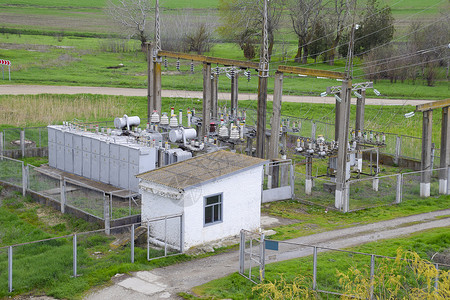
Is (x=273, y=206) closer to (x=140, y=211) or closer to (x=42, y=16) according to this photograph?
(x=140, y=211)

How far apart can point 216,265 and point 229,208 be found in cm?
268

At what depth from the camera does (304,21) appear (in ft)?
235

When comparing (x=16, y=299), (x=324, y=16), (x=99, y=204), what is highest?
(x=324, y=16)

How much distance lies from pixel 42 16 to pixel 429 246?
96127 mm

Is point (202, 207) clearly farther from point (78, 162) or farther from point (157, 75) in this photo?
point (157, 75)

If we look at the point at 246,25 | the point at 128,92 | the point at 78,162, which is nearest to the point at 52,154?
the point at 78,162

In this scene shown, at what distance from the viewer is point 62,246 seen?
20656mm

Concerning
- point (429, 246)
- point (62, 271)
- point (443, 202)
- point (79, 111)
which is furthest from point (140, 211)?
point (79, 111)

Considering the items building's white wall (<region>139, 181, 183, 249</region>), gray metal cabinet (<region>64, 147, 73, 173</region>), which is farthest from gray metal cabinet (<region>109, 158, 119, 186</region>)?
building's white wall (<region>139, 181, 183, 249</region>)

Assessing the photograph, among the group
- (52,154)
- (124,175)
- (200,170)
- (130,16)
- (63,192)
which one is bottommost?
(63,192)

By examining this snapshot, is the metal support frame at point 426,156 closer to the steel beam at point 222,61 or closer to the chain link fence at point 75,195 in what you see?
the steel beam at point 222,61

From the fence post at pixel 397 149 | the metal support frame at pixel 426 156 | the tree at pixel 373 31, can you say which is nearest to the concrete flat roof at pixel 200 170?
the metal support frame at pixel 426 156

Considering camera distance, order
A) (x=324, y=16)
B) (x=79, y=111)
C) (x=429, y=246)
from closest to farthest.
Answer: (x=429, y=246) < (x=79, y=111) < (x=324, y=16)

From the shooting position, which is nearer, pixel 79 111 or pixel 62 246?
pixel 62 246
